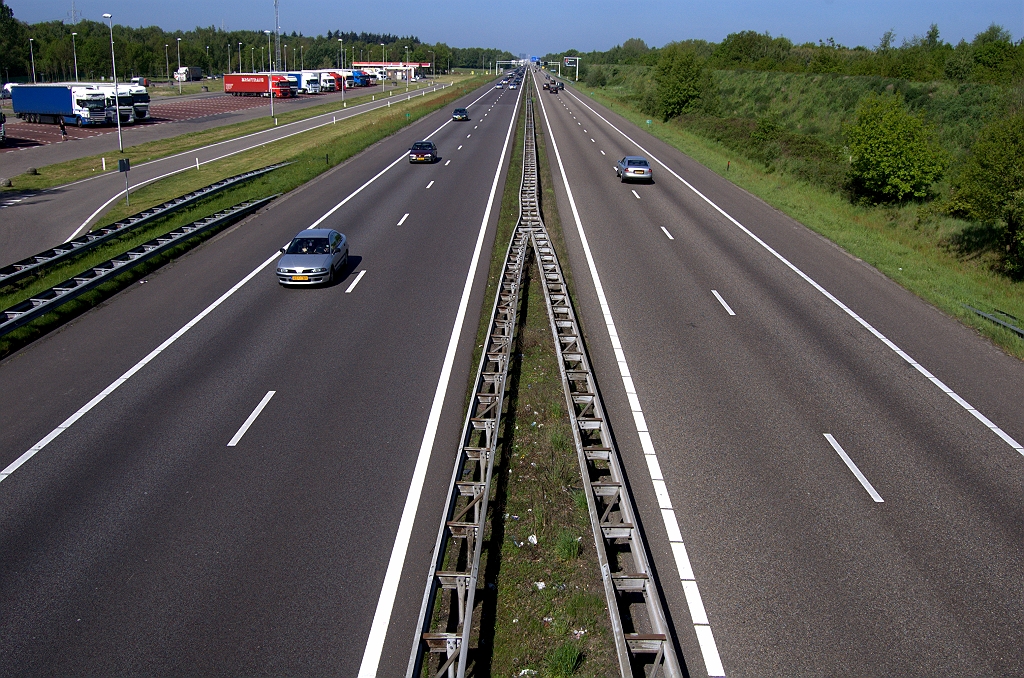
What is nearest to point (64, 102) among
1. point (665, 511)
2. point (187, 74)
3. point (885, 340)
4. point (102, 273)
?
point (102, 273)

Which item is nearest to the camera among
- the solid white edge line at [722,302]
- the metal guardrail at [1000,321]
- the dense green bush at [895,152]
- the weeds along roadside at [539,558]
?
the weeds along roadside at [539,558]

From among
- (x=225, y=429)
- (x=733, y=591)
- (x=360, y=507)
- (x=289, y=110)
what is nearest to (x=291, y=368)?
(x=225, y=429)

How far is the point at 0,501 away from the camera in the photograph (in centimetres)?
1156

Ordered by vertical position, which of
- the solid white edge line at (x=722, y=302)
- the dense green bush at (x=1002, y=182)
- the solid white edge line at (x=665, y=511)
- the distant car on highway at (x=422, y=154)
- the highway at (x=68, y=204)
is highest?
the dense green bush at (x=1002, y=182)

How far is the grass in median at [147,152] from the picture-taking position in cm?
4519

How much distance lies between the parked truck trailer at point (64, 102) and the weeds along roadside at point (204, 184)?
911 inches

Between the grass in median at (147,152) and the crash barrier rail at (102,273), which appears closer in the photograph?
the crash barrier rail at (102,273)

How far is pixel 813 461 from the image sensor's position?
1329 cm

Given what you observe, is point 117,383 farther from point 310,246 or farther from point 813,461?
point 813,461

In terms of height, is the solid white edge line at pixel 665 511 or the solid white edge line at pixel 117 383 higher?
the solid white edge line at pixel 665 511

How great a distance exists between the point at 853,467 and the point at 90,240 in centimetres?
2548

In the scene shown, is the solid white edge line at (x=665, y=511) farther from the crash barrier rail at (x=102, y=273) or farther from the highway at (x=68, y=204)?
the highway at (x=68, y=204)

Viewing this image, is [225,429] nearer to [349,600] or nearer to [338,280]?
[349,600]

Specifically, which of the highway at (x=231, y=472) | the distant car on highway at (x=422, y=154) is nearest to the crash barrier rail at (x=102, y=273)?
the highway at (x=231, y=472)
